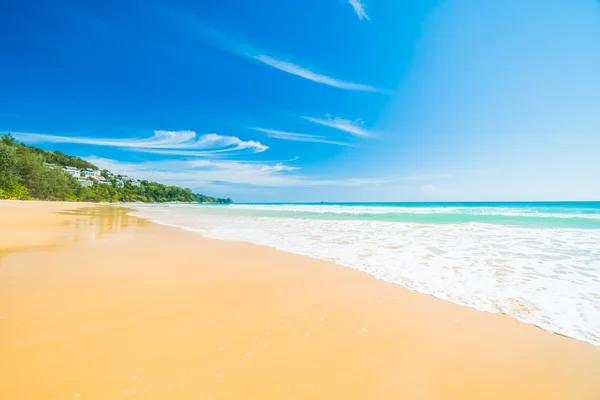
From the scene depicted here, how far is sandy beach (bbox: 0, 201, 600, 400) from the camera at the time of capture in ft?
5.87

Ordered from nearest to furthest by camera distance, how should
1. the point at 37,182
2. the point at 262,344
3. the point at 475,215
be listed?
the point at 262,344, the point at 475,215, the point at 37,182

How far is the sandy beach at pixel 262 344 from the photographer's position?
179 centimetres

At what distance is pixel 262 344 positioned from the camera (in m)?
2.33

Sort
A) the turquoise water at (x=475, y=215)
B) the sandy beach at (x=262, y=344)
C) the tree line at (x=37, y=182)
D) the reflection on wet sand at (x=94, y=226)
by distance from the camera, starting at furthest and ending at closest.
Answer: the tree line at (x=37, y=182), the turquoise water at (x=475, y=215), the reflection on wet sand at (x=94, y=226), the sandy beach at (x=262, y=344)

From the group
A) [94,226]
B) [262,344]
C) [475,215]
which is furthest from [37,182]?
[475,215]

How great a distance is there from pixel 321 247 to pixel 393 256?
6.80 ft

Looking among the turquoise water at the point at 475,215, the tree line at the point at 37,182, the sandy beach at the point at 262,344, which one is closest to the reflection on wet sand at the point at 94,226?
the sandy beach at the point at 262,344

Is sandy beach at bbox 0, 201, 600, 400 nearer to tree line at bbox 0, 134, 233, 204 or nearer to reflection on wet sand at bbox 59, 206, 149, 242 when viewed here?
reflection on wet sand at bbox 59, 206, 149, 242

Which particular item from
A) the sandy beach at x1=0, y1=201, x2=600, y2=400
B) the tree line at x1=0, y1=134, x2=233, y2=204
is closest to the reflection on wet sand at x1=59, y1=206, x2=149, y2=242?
the sandy beach at x1=0, y1=201, x2=600, y2=400

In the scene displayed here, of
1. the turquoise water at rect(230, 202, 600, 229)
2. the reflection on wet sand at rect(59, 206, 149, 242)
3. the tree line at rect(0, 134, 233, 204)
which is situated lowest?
the reflection on wet sand at rect(59, 206, 149, 242)

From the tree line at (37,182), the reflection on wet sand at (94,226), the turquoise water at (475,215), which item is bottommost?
the reflection on wet sand at (94,226)

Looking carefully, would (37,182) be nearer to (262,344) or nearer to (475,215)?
(262,344)

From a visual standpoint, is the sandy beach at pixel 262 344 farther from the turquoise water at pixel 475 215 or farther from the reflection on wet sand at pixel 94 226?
the turquoise water at pixel 475 215

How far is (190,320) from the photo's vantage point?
108 inches
